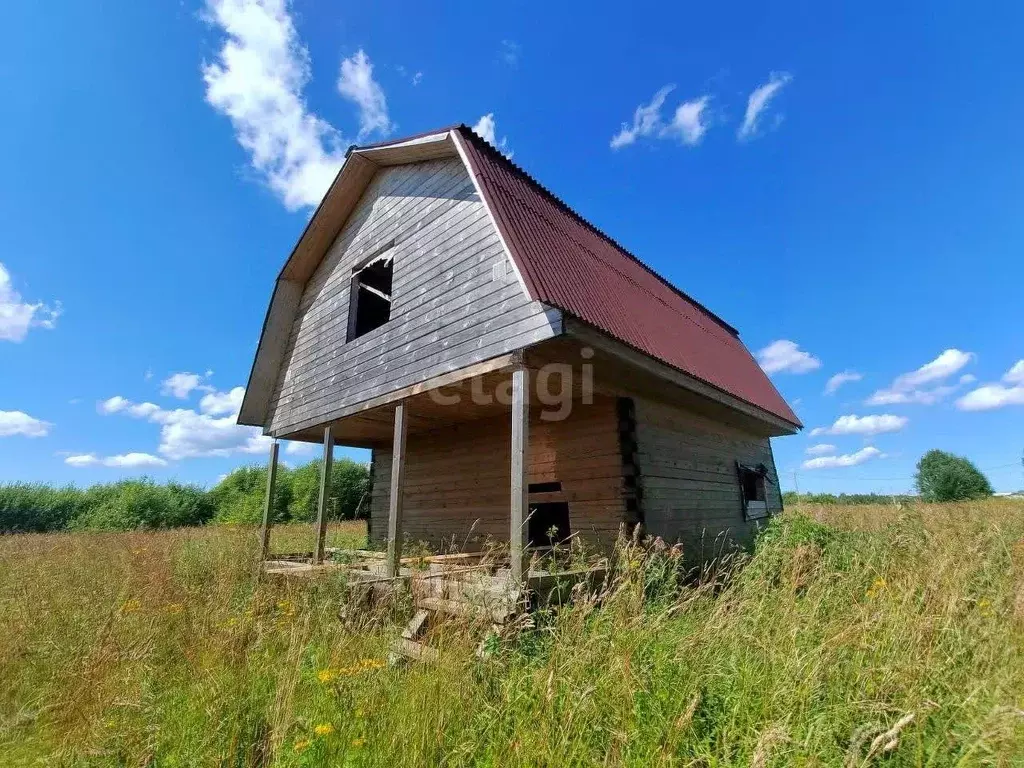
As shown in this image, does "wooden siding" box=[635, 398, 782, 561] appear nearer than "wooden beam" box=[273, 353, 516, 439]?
No

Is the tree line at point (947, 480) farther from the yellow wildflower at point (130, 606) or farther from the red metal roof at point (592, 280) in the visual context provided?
the yellow wildflower at point (130, 606)

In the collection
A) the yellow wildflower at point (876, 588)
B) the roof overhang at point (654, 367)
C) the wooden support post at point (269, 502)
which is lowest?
the yellow wildflower at point (876, 588)

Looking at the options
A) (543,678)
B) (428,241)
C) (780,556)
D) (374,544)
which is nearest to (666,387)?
(780,556)

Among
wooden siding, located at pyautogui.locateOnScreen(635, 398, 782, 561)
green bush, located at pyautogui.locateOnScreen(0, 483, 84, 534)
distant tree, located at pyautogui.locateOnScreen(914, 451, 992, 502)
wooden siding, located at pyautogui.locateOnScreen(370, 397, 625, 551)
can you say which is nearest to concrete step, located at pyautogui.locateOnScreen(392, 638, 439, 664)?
wooden siding, located at pyautogui.locateOnScreen(370, 397, 625, 551)

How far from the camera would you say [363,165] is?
8.95 meters

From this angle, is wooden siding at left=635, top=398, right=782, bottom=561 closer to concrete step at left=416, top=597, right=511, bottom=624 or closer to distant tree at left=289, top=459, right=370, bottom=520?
concrete step at left=416, top=597, right=511, bottom=624

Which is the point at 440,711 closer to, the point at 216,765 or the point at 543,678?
the point at 543,678

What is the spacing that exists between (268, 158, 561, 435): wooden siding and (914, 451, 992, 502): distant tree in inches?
1918

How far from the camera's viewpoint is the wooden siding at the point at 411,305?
6.09 metres

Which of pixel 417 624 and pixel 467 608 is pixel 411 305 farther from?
pixel 467 608

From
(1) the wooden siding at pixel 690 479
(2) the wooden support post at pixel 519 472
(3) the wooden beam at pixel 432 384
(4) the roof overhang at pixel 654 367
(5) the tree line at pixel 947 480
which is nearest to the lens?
(2) the wooden support post at pixel 519 472

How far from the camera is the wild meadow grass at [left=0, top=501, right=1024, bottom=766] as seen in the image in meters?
2.22

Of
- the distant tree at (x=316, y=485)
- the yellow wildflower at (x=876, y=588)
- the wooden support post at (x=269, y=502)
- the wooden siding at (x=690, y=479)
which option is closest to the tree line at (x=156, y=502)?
the distant tree at (x=316, y=485)

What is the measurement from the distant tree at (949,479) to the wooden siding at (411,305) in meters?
48.7
